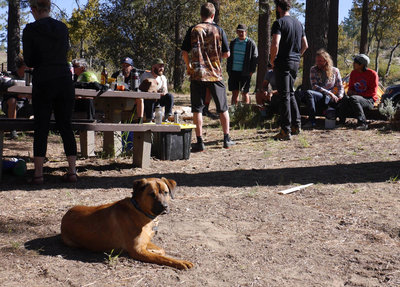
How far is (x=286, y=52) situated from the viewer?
7.36 metres

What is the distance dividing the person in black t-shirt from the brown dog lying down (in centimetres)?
467

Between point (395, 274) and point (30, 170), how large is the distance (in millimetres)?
4337

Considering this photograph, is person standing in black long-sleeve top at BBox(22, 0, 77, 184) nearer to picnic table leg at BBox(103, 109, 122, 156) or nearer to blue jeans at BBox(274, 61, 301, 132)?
picnic table leg at BBox(103, 109, 122, 156)

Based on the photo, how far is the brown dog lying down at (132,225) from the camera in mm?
2918

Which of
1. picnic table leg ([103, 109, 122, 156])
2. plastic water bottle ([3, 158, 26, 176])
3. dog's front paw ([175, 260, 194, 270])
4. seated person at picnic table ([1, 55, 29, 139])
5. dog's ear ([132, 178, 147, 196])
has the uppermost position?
seated person at picnic table ([1, 55, 29, 139])

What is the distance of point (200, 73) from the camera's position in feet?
21.8

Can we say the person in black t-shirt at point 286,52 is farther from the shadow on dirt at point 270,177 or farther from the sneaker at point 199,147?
the shadow on dirt at point 270,177

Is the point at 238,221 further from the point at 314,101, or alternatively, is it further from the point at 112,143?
the point at 314,101

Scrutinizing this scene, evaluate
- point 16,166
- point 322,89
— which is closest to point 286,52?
point 322,89

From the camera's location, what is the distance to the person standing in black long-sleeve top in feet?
15.4

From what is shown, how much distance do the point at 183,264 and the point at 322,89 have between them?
21.5ft

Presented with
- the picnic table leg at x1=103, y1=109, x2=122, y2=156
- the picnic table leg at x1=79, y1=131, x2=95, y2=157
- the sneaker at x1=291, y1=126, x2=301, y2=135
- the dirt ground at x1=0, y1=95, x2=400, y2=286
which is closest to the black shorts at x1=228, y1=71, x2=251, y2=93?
the sneaker at x1=291, y1=126, x2=301, y2=135

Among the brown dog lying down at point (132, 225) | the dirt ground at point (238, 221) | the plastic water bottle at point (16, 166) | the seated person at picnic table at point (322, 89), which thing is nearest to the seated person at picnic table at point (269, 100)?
the seated person at picnic table at point (322, 89)

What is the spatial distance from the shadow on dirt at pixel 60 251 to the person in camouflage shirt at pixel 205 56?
3.82m
